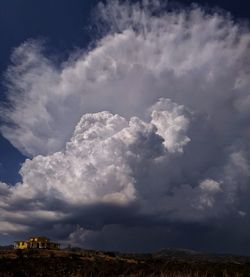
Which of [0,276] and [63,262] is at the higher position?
[63,262]

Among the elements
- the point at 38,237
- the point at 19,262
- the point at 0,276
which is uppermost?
the point at 38,237

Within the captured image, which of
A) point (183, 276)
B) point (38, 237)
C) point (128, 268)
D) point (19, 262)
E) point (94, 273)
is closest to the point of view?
point (183, 276)

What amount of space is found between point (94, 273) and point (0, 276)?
Result: 2191 centimetres

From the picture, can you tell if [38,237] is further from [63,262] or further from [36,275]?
[36,275]

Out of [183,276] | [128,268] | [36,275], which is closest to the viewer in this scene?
[183,276]

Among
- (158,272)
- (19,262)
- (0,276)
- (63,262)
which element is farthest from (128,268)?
(0,276)

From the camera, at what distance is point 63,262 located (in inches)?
3204

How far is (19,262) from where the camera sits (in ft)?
260

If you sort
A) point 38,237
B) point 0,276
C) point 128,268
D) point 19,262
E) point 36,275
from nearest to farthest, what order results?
point 0,276 < point 36,275 < point 128,268 < point 19,262 < point 38,237

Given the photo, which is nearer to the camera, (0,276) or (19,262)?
(0,276)

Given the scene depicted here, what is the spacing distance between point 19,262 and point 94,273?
19.2 meters

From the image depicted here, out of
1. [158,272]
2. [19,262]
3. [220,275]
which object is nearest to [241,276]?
[220,275]

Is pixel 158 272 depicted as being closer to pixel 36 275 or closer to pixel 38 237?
pixel 36 275

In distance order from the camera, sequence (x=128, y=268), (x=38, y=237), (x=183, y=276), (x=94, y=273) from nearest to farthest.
Answer: (x=183, y=276), (x=94, y=273), (x=128, y=268), (x=38, y=237)
